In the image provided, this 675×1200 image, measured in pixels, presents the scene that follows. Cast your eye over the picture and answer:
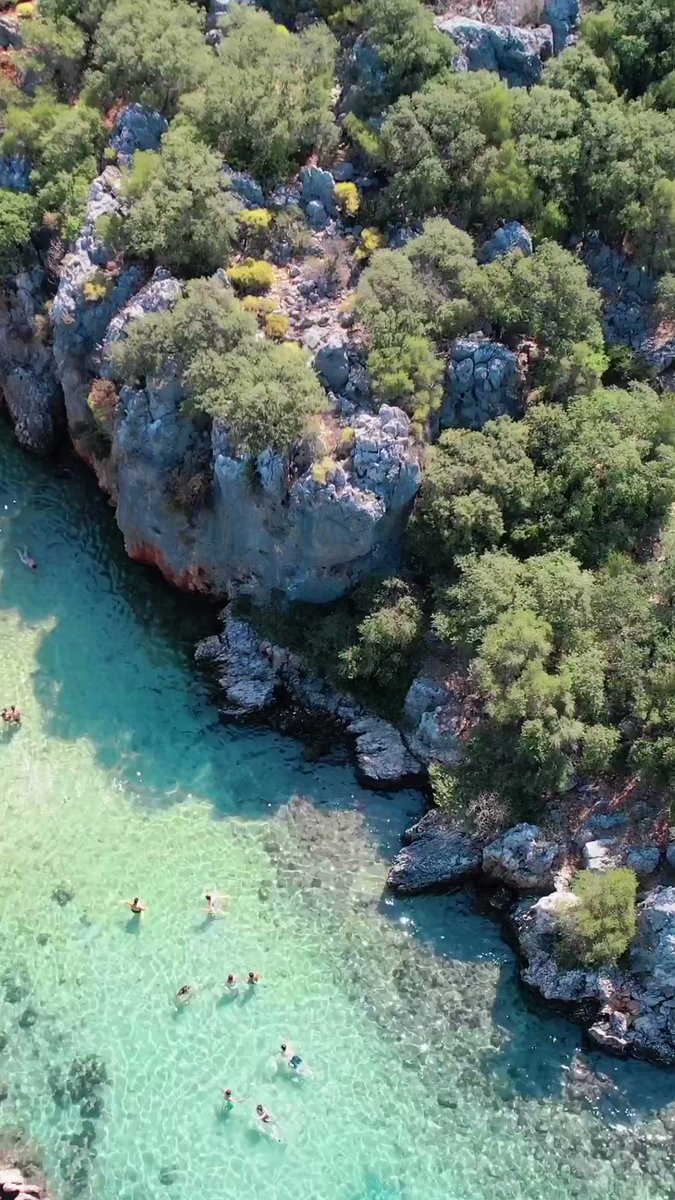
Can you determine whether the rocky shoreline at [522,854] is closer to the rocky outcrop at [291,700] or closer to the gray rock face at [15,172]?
the rocky outcrop at [291,700]

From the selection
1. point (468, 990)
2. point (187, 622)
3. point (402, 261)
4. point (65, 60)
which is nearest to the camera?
point (468, 990)

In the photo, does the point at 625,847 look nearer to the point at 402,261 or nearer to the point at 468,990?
the point at 468,990

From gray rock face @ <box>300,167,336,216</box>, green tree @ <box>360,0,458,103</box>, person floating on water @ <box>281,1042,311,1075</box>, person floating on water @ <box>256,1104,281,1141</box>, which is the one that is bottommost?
person floating on water @ <box>256,1104,281,1141</box>

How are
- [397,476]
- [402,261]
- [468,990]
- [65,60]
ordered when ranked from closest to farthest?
[468,990], [397,476], [402,261], [65,60]

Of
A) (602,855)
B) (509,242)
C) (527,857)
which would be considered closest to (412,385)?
(509,242)

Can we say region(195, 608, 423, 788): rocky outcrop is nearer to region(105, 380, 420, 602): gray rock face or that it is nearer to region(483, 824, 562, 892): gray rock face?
region(105, 380, 420, 602): gray rock face

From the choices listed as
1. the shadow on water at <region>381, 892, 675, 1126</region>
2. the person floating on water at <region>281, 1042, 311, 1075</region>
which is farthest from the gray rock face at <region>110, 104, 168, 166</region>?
the person floating on water at <region>281, 1042, 311, 1075</region>

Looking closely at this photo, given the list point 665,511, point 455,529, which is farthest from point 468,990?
point 665,511

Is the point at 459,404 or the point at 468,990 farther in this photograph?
the point at 459,404
